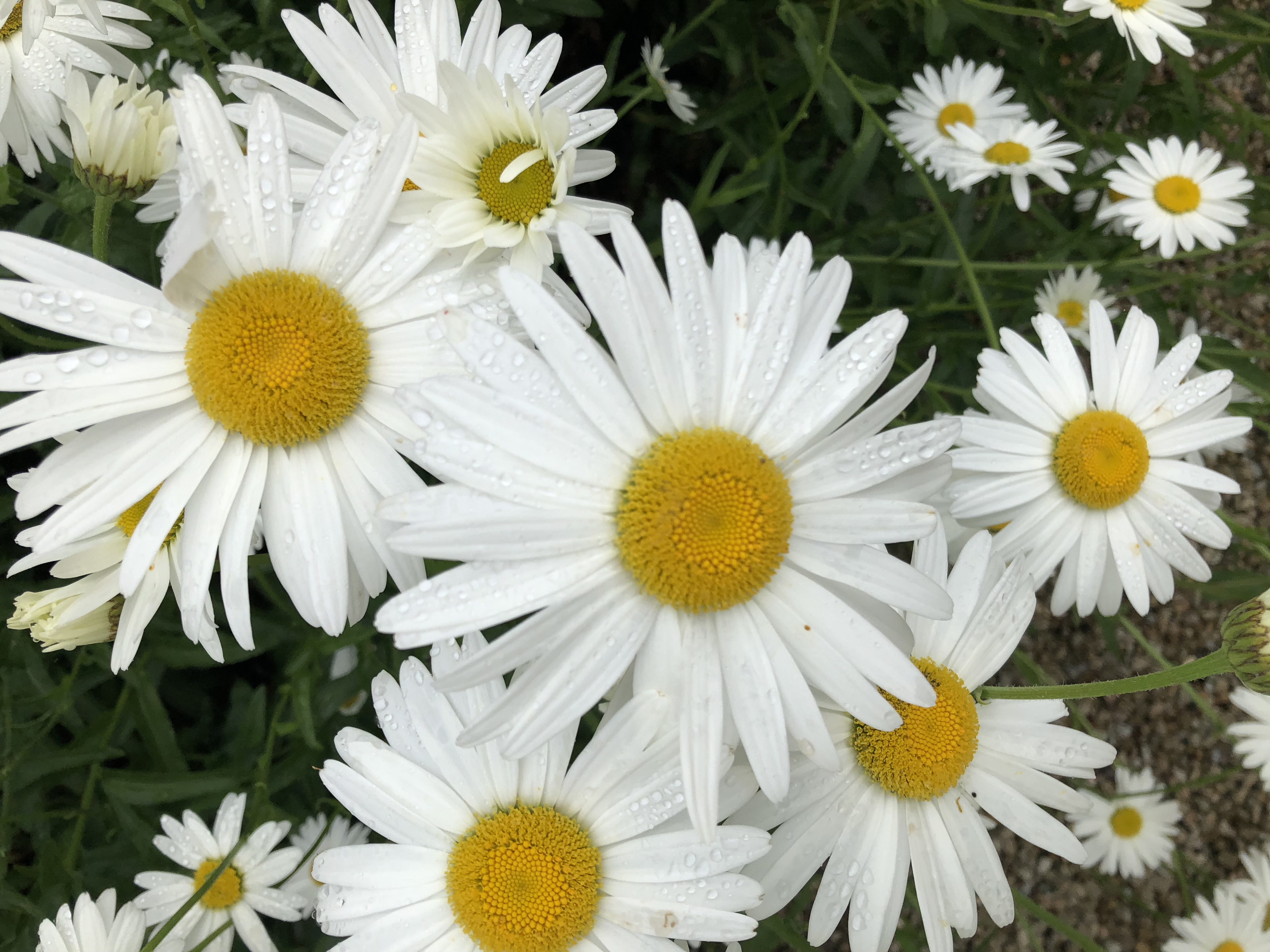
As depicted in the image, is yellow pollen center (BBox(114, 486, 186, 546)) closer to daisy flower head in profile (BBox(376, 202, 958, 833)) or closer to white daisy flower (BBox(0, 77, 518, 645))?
white daisy flower (BBox(0, 77, 518, 645))

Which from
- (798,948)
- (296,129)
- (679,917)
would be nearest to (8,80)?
(296,129)

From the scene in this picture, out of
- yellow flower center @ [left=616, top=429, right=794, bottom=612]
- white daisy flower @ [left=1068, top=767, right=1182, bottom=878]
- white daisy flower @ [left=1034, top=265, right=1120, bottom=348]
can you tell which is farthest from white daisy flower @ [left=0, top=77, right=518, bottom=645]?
white daisy flower @ [left=1068, top=767, right=1182, bottom=878]

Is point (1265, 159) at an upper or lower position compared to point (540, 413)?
upper

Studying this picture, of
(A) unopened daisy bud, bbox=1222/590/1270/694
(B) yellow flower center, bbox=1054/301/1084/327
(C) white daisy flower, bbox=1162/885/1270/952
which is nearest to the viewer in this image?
(A) unopened daisy bud, bbox=1222/590/1270/694

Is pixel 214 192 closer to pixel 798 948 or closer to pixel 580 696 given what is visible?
pixel 580 696

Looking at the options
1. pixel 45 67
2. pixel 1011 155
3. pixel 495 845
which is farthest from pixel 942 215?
pixel 45 67

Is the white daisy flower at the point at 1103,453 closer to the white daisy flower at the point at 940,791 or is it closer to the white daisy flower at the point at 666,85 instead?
the white daisy flower at the point at 940,791
